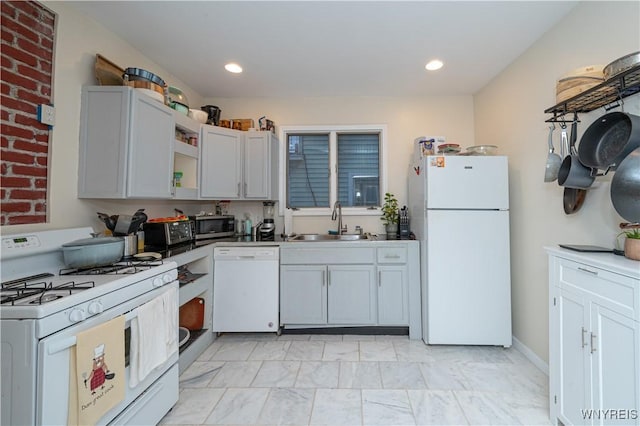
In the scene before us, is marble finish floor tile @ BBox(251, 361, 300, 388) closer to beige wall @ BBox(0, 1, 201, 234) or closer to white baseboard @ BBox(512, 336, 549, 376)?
beige wall @ BBox(0, 1, 201, 234)

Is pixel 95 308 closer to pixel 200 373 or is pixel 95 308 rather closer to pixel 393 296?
pixel 200 373

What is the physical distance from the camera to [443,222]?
2521 millimetres

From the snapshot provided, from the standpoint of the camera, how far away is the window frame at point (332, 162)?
11.0ft

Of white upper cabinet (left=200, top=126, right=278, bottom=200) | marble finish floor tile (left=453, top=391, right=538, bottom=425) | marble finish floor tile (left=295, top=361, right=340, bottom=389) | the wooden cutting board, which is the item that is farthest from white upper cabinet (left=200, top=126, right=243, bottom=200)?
marble finish floor tile (left=453, top=391, right=538, bottom=425)

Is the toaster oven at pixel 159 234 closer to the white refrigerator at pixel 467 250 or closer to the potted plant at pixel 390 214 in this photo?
the potted plant at pixel 390 214

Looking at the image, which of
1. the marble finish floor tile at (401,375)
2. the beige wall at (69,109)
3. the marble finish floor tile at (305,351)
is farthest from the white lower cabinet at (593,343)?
the beige wall at (69,109)

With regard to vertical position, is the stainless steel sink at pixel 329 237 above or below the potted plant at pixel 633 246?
below

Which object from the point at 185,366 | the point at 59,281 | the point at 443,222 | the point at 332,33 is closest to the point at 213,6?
the point at 332,33

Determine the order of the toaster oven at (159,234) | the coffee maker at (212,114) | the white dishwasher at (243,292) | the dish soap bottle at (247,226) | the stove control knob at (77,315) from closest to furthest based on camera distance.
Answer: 1. the stove control knob at (77,315)
2. the toaster oven at (159,234)
3. the white dishwasher at (243,292)
4. the coffee maker at (212,114)
5. the dish soap bottle at (247,226)

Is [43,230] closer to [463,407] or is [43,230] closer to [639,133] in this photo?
[463,407]

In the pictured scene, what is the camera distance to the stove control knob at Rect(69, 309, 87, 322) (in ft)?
3.61

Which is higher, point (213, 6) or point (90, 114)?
point (213, 6)

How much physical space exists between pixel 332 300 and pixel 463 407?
133cm

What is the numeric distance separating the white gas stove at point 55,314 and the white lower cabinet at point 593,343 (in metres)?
2.26
